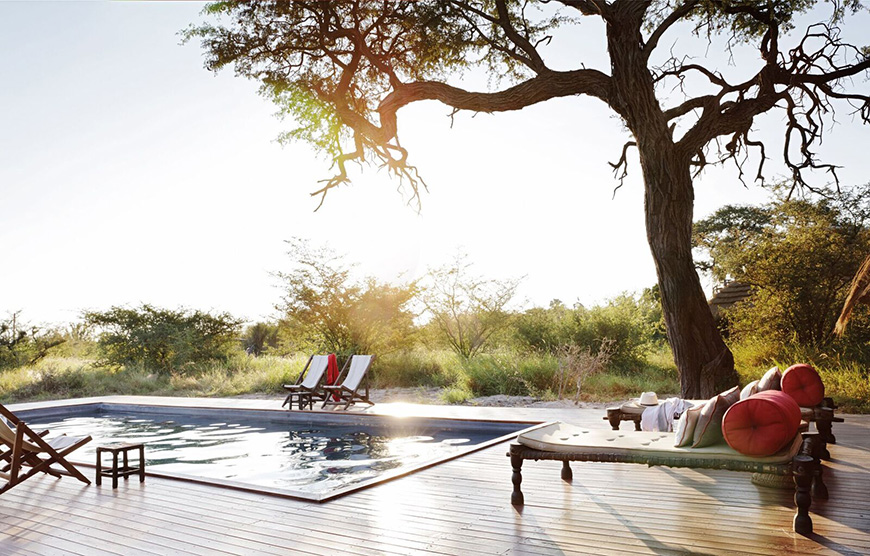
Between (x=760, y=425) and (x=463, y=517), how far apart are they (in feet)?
5.56

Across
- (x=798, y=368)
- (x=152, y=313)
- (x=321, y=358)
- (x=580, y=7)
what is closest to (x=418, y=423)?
(x=321, y=358)

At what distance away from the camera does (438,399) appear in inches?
446

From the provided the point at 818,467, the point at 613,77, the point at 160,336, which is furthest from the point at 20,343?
the point at 818,467

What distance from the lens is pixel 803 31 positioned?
9094mm

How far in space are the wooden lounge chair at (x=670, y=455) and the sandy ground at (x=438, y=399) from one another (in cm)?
540

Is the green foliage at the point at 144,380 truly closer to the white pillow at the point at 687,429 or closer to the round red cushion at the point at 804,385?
the round red cushion at the point at 804,385

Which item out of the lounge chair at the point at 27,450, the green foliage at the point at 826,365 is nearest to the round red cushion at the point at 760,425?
the lounge chair at the point at 27,450

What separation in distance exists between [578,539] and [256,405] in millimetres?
7896

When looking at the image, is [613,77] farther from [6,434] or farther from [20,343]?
[20,343]

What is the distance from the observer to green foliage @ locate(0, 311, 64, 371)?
16109mm

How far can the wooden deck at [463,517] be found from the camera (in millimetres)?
3127

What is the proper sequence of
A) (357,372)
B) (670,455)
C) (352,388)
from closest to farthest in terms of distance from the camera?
1. (670,455)
2. (352,388)
3. (357,372)

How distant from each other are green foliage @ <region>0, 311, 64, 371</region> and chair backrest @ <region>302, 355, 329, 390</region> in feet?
34.4

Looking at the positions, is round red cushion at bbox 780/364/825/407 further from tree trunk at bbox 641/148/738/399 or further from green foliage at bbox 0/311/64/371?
green foliage at bbox 0/311/64/371
